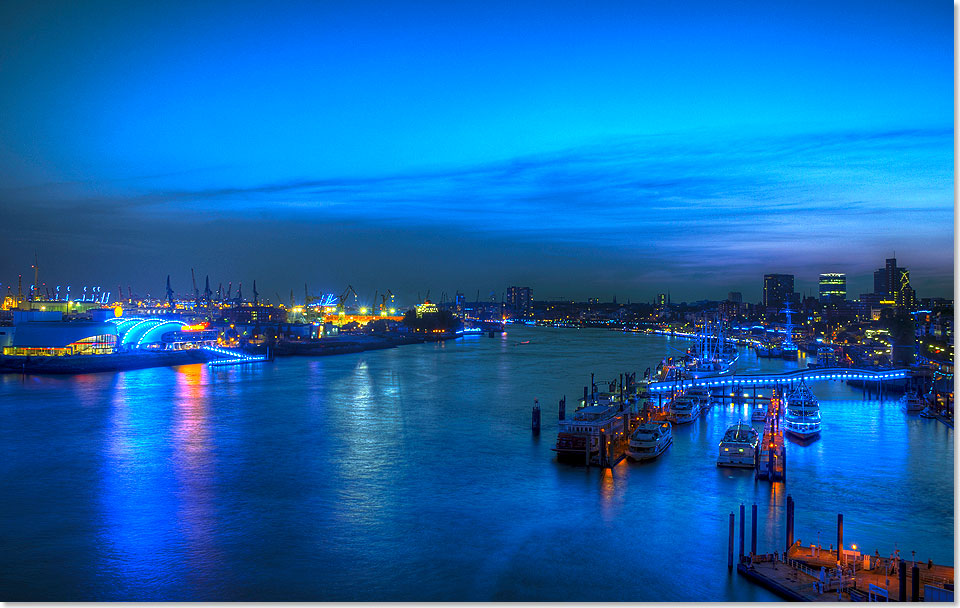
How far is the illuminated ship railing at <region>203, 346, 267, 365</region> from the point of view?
2161cm

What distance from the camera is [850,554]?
14.2 feet

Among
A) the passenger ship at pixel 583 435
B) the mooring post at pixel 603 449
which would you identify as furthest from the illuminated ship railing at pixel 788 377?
the mooring post at pixel 603 449

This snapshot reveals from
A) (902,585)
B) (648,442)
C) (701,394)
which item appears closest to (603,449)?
(648,442)

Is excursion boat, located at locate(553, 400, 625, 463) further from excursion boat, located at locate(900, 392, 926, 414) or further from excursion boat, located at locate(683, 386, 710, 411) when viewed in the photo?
excursion boat, located at locate(900, 392, 926, 414)

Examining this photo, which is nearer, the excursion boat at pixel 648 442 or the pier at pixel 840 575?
the pier at pixel 840 575

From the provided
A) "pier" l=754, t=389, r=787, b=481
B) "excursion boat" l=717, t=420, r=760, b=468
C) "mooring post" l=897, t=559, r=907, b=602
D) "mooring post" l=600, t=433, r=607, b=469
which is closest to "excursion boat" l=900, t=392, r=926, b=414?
"pier" l=754, t=389, r=787, b=481

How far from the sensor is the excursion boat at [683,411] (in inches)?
416

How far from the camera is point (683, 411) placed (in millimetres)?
10742

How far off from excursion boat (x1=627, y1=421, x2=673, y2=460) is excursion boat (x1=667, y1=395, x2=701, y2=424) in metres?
1.78

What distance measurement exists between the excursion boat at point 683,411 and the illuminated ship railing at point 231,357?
14.5 metres

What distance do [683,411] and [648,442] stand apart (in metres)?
2.80

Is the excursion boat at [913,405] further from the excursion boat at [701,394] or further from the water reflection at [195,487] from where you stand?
the water reflection at [195,487]

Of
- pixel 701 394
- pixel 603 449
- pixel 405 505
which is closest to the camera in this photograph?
pixel 405 505

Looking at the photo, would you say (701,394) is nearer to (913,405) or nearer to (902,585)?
(913,405)
